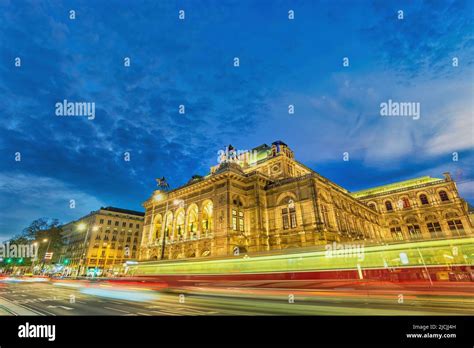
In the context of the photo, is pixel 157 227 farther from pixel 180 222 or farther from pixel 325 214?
pixel 325 214

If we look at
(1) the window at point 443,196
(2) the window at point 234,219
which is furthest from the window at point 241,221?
(1) the window at point 443,196

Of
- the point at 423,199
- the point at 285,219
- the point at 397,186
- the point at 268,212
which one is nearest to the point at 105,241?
the point at 268,212

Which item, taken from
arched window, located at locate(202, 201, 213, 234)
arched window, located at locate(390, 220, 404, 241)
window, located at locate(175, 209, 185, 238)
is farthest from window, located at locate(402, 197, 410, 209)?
window, located at locate(175, 209, 185, 238)

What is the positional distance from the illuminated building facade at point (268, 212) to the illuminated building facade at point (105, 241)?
2804 centimetres

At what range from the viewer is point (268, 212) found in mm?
41094

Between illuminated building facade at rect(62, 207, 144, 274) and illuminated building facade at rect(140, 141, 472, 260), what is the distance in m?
28.0

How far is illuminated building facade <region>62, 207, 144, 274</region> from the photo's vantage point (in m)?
67.1

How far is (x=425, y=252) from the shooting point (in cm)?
1345

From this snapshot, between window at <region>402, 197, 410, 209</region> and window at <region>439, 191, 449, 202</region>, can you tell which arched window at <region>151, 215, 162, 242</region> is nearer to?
window at <region>402, 197, 410, 209</region>

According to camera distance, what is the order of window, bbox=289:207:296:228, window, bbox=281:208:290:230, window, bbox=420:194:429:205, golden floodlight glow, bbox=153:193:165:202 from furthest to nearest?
window, bbox=420:194:429:205
golden floodlight glow, bbox=153:193:165:202
window, bbox=281:208:290:230
window, bbox=289:207:296:228
